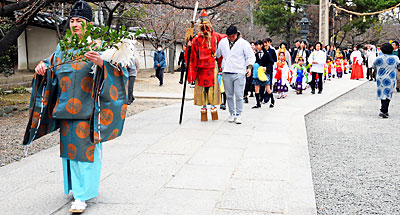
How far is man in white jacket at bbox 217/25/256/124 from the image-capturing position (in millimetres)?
8305

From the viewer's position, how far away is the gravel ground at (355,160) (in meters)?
4.25

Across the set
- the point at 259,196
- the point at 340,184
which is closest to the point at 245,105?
the point at 340,184

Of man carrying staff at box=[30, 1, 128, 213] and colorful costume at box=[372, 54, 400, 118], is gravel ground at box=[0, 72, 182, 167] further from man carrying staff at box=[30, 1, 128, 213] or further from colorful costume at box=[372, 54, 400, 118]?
colorful costume at box=[372, 54, 400, 118]

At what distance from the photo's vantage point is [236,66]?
8.29 meters

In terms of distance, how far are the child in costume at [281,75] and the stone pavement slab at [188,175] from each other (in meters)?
5.28

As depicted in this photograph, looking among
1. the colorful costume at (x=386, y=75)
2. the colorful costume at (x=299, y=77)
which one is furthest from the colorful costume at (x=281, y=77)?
the colorful costume at (x=386, y=75)

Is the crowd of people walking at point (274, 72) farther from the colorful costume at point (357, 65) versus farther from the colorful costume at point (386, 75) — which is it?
the colorful costume at point (357, 65)

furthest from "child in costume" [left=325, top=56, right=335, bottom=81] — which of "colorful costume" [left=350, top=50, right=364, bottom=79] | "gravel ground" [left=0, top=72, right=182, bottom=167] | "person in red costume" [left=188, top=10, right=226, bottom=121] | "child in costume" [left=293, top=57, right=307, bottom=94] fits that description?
"person in red costume" [left=188, top=10, right=226, bottom=121]

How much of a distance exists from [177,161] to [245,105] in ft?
20.3

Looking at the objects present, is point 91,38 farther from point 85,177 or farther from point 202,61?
point 202,61

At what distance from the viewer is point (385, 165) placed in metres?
5.71

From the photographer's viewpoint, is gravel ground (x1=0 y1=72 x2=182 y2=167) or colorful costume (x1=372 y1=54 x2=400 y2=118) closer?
gravel ground (x1=0 y1=72 x2=182 y2=167)

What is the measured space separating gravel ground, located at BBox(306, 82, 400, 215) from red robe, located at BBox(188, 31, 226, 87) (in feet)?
6.87

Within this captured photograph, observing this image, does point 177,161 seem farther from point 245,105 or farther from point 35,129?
point 245,105
